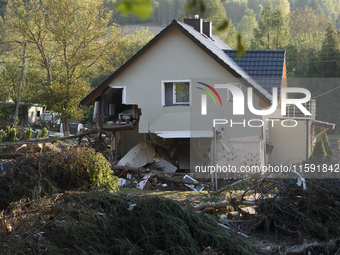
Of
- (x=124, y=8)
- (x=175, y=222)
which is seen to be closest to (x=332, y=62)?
(x=175, y=222)

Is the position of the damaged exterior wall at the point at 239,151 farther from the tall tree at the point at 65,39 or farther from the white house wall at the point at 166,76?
the tall tree at the point at 65,39

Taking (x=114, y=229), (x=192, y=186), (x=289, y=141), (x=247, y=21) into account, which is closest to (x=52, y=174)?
(x=114, y=229)

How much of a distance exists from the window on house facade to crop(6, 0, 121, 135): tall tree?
1459 cm

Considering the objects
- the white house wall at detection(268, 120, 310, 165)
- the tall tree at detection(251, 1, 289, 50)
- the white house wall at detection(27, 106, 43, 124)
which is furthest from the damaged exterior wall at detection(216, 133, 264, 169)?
the white house wall at detection(27, 106, 43, 124)

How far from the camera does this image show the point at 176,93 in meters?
16.3

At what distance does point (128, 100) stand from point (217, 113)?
3.88 m

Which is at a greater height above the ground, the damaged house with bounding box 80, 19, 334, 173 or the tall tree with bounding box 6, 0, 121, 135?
the tall tree with bounding box 6, 0, 121, 135

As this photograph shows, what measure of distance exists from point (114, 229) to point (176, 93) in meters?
11.0

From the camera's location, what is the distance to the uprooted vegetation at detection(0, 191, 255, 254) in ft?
17.2

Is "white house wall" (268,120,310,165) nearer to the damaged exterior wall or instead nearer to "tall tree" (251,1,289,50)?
the damaged exterior wall

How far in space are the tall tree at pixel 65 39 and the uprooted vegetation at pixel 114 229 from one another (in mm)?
23636

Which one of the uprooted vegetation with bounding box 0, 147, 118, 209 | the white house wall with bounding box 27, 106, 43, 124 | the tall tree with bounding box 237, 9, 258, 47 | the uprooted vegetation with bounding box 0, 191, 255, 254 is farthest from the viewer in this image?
the white house wall with bounding box 27, 106, 43, 124

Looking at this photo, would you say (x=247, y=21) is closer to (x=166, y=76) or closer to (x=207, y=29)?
(x=207, y=29)

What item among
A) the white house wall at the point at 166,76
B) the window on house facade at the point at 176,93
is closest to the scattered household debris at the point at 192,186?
the white house wall at the point at 166,76
